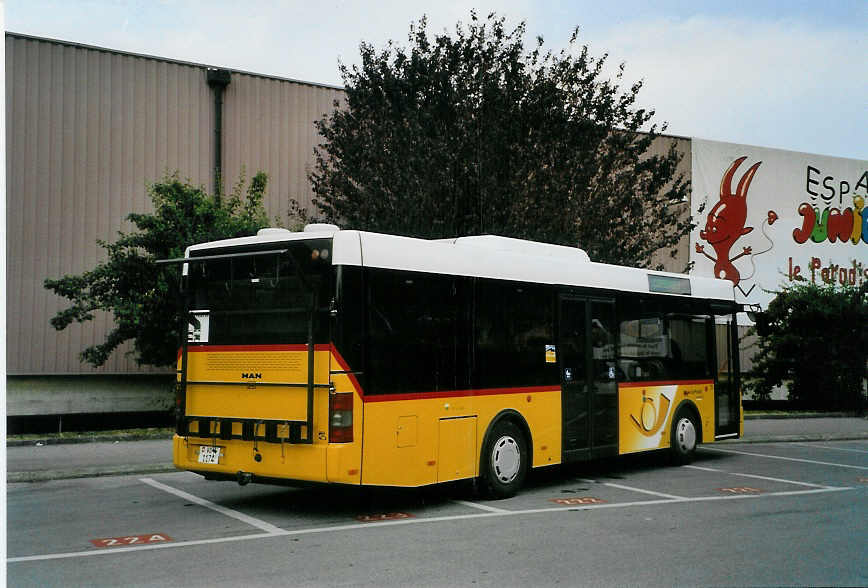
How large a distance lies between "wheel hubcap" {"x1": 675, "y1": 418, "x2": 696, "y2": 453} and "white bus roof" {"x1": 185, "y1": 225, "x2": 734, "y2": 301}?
80.5 inches

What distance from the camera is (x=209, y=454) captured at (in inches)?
369

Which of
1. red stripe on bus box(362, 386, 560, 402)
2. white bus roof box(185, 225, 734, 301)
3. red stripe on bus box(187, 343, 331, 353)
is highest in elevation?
white bus roof box(185, 225, 734, 301)

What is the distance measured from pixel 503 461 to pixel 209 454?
3.31m

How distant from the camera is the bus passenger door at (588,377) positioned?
1148cm

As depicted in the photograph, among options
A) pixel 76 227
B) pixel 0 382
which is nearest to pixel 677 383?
pixel 0 382

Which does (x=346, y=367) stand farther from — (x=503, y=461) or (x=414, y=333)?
(x=503, y=461)

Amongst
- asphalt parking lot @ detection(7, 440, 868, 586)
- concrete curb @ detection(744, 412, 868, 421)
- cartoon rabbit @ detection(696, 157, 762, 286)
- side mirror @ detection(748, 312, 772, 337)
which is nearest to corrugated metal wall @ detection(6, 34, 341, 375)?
asphalt parking lot @ detection(7, 440, 868, 586)

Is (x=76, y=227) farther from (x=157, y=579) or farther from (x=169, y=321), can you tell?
(x=157, y=579)

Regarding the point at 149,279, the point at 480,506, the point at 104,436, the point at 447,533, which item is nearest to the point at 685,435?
the point at 480,506

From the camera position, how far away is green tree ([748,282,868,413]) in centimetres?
2447

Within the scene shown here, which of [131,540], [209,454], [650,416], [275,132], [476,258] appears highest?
[275,132]

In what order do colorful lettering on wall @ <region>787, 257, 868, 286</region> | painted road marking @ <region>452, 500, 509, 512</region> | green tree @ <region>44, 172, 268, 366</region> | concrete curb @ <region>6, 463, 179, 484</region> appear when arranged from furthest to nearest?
1. colorful lettering on wall @ <region>787, 257, 868, 286</region>
2. green tree @ <region>44, 172, 268, 366</region>
3. concrete curb @ <region>6, 463, 179, 484</region>
4. painted road marking @ <region>452, 500, 509, 512</region>

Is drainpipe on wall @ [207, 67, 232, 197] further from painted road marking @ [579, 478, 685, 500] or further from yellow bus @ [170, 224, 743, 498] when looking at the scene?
painted road marking @ [579, 478, 685, 500]

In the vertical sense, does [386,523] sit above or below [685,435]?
below
